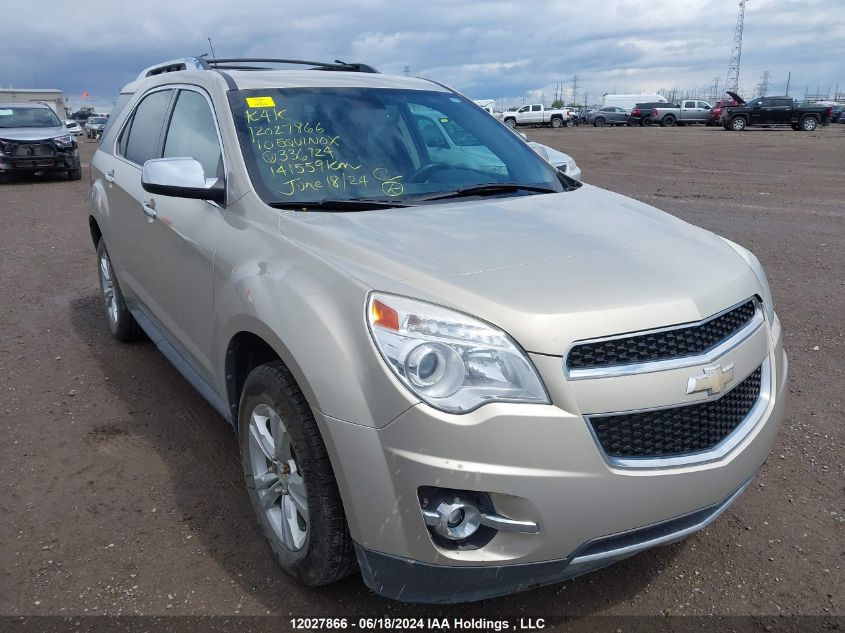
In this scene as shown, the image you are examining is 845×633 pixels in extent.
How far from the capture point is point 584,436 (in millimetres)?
1994

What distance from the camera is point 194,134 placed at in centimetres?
358

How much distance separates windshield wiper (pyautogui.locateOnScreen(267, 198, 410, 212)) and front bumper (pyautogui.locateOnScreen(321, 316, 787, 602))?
41.3 inches

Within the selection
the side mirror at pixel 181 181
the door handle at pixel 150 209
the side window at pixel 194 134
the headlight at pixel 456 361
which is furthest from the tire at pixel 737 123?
the headlight at pixel 456 361

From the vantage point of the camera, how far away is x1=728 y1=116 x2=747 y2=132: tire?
3528 centimetres

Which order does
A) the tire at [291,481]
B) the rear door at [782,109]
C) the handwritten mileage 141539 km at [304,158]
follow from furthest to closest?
1. the rear door at [782,109]
2. the handwritten mileage 141539 km at [304,158]
3. the tire at [291,481]

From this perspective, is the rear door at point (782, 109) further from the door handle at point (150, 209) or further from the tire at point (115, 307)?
the door handle at point (150, 209)

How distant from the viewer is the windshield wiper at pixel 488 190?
316 cm

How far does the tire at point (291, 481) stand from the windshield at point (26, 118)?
56.6 feet

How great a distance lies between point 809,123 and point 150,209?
120 ft

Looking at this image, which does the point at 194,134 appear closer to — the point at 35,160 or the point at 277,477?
the point at 277,477

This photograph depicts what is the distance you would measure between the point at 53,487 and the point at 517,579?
2335 millimetres

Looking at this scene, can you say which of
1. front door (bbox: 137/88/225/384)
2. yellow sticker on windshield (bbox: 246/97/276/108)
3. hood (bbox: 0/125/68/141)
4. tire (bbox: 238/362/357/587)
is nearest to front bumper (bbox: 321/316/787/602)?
tire (bbox: 238/362/357/587)

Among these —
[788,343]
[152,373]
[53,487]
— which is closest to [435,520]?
[53,487]

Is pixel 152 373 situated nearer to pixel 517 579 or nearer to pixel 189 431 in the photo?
pixel 189 431
